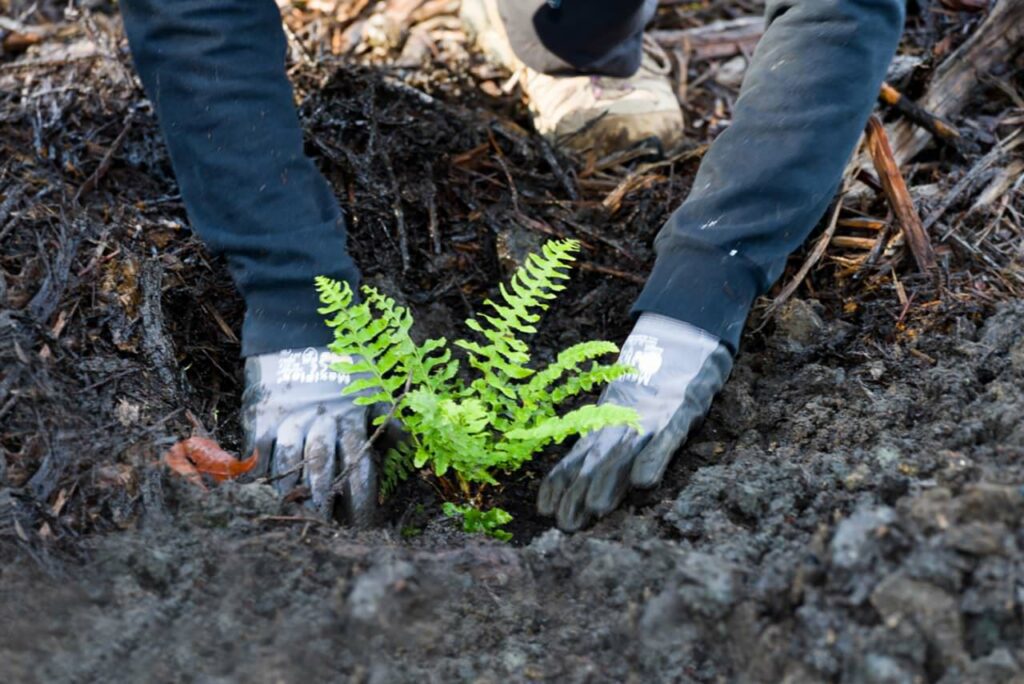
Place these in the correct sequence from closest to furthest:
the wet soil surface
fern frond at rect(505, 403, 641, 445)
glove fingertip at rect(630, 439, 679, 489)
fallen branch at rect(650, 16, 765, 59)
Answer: the wet soil surface, fern frond at rect(505, 403, 641, 445), glove fingertip at rect(630, 439, 679, 489), fallen branch at rect(650, 16, 765, 59)

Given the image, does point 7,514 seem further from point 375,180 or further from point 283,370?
point 375,180

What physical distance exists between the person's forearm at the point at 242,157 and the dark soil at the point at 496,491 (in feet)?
1.03

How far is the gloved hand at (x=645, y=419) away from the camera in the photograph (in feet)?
9.07

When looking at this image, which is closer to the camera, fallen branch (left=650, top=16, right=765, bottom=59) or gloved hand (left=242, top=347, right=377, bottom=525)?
gloved hand (left=242, top=347, right=377, bottom=525)

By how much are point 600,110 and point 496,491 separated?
2.18 m

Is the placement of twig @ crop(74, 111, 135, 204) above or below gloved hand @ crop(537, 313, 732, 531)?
above

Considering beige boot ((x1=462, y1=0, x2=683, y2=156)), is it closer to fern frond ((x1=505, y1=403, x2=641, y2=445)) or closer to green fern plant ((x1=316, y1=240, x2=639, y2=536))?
green fern plant ((x1=316, y1=240, x2=639, y2=536))

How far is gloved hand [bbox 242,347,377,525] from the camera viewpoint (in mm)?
2814

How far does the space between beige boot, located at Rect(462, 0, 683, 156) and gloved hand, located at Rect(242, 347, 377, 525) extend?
1939 millimetres

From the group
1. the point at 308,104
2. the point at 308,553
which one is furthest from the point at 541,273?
the point at 308,104

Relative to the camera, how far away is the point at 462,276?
3.74m

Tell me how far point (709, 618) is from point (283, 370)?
1572 mm

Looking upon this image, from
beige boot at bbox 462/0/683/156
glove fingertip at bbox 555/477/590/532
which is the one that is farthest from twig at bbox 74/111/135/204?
glove fingertip at bbox 555/477/590/532

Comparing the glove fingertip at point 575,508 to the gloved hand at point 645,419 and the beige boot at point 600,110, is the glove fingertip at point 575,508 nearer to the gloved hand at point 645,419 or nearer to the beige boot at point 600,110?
the gloved hand at point 645,419
